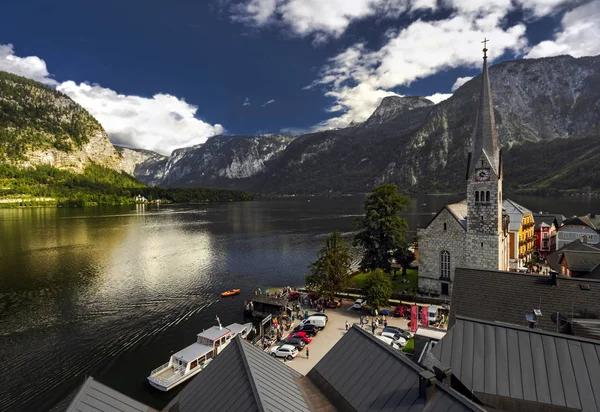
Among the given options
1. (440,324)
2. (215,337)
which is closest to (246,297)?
(215,337)

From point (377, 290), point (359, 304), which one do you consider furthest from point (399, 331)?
point (359, 304)

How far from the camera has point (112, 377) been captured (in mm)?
31062

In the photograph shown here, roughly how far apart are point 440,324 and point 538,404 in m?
26.6

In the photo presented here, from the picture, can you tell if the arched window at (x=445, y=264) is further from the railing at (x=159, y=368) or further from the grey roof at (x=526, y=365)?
the railing at (x=159, y=368)

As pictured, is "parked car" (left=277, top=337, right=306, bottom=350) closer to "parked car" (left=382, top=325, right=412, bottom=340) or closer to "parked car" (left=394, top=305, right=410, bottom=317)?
"parked car" (left=382, top=325, right=412, bottom=340)

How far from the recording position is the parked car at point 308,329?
35469 mm

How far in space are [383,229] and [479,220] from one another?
13546mm

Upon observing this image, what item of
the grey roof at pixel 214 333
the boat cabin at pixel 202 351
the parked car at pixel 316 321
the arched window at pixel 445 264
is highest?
the arched window at pixel 445 264

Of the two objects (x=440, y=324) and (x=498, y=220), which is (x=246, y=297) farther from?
(x=498, y=220)

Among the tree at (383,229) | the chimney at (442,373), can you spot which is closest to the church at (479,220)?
the tree at (383,229)

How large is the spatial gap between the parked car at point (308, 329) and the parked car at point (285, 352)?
4.28m

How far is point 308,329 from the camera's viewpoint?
35.9m

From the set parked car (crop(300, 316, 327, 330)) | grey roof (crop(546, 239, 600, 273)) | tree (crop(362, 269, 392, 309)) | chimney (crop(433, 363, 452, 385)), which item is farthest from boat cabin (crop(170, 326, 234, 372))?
grey roof (crop(546, 239, 600, 273))

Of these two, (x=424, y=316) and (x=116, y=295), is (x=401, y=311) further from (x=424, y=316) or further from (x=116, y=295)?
(x=116, y=295)
